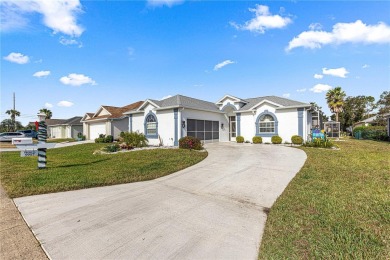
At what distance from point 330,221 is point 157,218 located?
3348 millimetres

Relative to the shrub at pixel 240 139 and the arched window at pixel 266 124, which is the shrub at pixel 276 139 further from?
the shrub at pixel 240 139

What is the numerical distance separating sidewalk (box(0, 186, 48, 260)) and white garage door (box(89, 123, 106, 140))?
2461 cm

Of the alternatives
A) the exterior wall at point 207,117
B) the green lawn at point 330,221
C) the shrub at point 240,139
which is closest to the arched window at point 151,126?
the exterior wall at point 207,117

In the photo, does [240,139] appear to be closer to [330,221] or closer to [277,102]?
[277,102]

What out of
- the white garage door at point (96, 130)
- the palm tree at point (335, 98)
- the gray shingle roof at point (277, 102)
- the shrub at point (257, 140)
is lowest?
the shrub at point (257, 140)

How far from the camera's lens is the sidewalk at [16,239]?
9.22 ft

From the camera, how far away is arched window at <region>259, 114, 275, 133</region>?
1861 cm

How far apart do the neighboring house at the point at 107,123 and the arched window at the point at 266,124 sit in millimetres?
16508

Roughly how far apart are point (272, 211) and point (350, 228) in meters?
1.34

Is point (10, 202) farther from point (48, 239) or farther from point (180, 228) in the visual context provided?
point (180, 228)

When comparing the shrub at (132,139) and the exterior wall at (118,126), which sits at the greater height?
the exterior wall at (118,126)

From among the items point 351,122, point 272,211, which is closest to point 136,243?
point 272,211

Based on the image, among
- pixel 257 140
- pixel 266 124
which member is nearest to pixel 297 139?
pixel 266 124

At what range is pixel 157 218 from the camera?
3.98 meters
